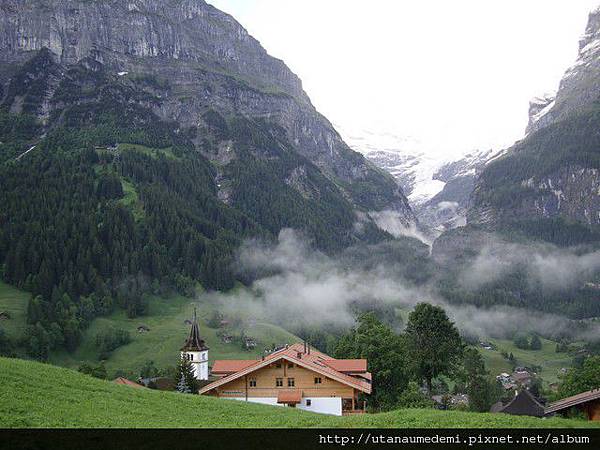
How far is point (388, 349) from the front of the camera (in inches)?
3174

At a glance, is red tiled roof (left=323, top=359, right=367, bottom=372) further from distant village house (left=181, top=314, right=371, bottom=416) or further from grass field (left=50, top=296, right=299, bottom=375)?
grass field (left=50, top=296, right=299, bottom=375)

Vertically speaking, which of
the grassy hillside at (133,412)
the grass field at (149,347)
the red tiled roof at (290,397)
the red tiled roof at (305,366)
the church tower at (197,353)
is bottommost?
the grassy hillside at (133,412)

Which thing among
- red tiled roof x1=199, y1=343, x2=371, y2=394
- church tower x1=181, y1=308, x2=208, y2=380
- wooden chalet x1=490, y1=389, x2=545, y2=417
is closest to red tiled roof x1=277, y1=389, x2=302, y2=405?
red tiled roof x1=199, y1=343, x2=371, y2=394

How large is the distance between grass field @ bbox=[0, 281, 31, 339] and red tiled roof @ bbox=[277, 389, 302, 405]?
124m

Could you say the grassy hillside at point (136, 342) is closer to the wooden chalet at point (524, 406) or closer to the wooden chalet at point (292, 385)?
the wooden chalet at point (524, 406)

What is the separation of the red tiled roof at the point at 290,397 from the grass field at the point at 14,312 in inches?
4882

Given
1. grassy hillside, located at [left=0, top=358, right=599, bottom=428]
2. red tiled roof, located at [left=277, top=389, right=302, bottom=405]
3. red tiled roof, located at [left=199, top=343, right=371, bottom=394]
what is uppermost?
red tiled roof, located at [left=199, top=343, right=371, bottom=394]

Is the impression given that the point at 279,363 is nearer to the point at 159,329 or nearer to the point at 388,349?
the point at 388,349

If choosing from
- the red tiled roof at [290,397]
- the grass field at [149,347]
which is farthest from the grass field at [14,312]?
the red tiled roof at [290,397]

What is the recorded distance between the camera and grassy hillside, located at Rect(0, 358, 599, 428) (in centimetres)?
Answer: 3059

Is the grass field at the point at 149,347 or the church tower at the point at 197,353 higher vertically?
the grass field at the point at 149,347

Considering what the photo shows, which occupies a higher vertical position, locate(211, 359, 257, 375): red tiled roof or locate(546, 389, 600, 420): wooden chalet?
locate(211, 359, 257, 375): red tiled roof

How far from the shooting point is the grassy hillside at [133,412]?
30.6m
